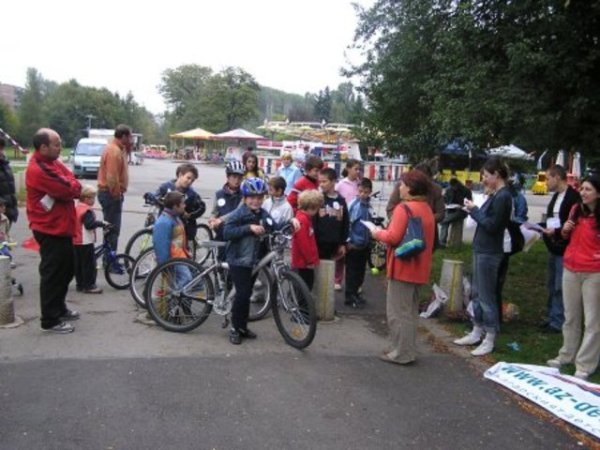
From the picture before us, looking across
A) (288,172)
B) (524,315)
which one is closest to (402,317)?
(524,315)

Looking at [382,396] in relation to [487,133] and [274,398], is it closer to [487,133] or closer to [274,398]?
[274,398]

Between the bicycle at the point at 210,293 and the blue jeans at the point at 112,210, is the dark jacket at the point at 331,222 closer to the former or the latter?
the bicycle at the point at 210,293

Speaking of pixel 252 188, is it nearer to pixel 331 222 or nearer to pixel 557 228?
pixel 331 222

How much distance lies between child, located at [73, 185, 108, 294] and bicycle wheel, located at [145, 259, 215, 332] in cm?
165

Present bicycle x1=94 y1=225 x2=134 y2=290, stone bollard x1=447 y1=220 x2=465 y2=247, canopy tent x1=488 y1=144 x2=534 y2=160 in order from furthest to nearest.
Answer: stone bollard x1=447 y1=220 x2=465 y2=247 < canopy tent x1=488 y1=144 x2=534 y2=160 < bicycle x1=94 y1=225 x2=134 y2=290

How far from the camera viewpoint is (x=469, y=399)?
15.7ft

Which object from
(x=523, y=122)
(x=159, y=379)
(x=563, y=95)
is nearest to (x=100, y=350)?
(x=159, y=379)

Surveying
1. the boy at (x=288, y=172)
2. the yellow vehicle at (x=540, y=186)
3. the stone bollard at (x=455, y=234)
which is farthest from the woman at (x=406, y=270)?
the yellow vehicle at (x=540, y=186)

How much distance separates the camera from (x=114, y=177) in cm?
812

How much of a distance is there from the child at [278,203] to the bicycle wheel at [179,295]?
4.39ft

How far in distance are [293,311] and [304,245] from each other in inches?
40.0

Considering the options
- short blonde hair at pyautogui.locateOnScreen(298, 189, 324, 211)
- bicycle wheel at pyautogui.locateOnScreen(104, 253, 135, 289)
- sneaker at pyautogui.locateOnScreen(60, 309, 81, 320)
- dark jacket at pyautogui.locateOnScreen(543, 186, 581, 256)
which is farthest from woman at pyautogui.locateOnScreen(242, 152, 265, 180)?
dark jacket at pyautogui.locateOnScreen(543, 186, 581, 256)

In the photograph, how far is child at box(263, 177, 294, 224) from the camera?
694cm

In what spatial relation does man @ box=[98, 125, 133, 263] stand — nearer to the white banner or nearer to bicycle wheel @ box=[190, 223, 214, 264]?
bicycle wheel @ box=[190, 223, 214, 264]
